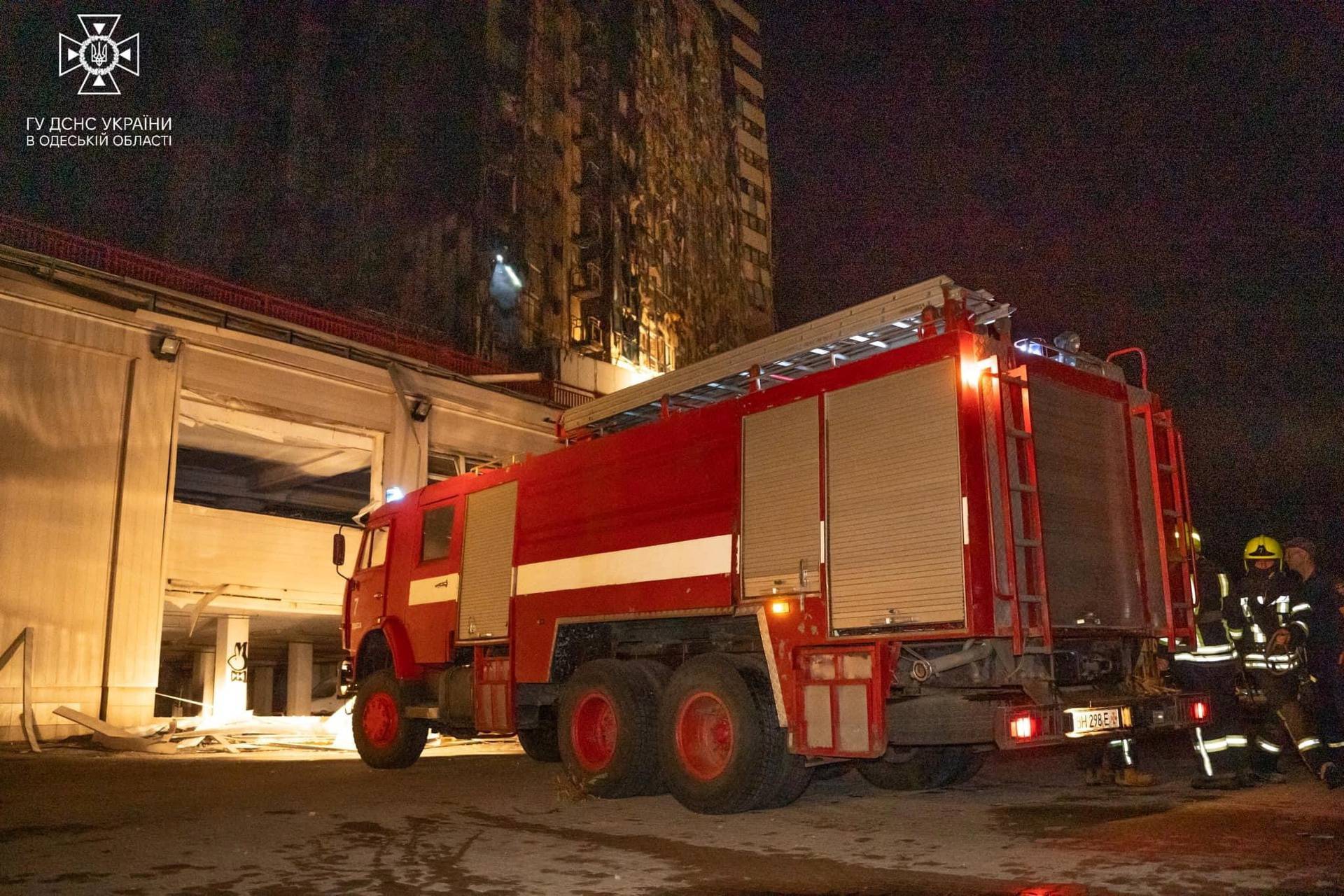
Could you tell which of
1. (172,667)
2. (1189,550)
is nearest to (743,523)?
(1189,550)

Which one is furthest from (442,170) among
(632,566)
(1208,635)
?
(1208,635)

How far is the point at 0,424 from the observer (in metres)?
13.4

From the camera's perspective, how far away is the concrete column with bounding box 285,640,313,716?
75.3 feet

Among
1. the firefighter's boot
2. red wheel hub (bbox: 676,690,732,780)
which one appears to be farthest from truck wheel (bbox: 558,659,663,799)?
the firefighter's boot

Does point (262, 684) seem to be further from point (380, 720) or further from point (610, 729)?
point (610, 729)

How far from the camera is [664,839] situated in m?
5.65

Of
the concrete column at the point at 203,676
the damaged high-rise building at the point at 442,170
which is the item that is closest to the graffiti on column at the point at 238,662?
the concrete column at the point at 203,676

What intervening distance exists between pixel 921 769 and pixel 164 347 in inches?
512

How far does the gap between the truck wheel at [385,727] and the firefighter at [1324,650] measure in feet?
24.5

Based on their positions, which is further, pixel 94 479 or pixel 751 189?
pixel 751 189

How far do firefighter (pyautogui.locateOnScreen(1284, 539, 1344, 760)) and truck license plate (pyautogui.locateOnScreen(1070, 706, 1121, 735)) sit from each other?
2053 mm

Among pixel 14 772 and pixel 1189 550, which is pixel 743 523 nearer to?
pixel 1189 550

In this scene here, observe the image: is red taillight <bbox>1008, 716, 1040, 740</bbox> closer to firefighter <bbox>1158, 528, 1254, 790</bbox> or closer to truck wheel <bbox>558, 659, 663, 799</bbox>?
firefighter <bbox>1158, 528, 1254, 790</bbox>

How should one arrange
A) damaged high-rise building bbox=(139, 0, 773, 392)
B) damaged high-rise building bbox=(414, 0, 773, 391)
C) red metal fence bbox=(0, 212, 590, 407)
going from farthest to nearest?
damaged high-rise building bbox=(414, 0, 773, 391) → damaged high-rise building bbox=(139, 0, 773, 392) → red metal fence bbox=(0, 212, 590, 407)
